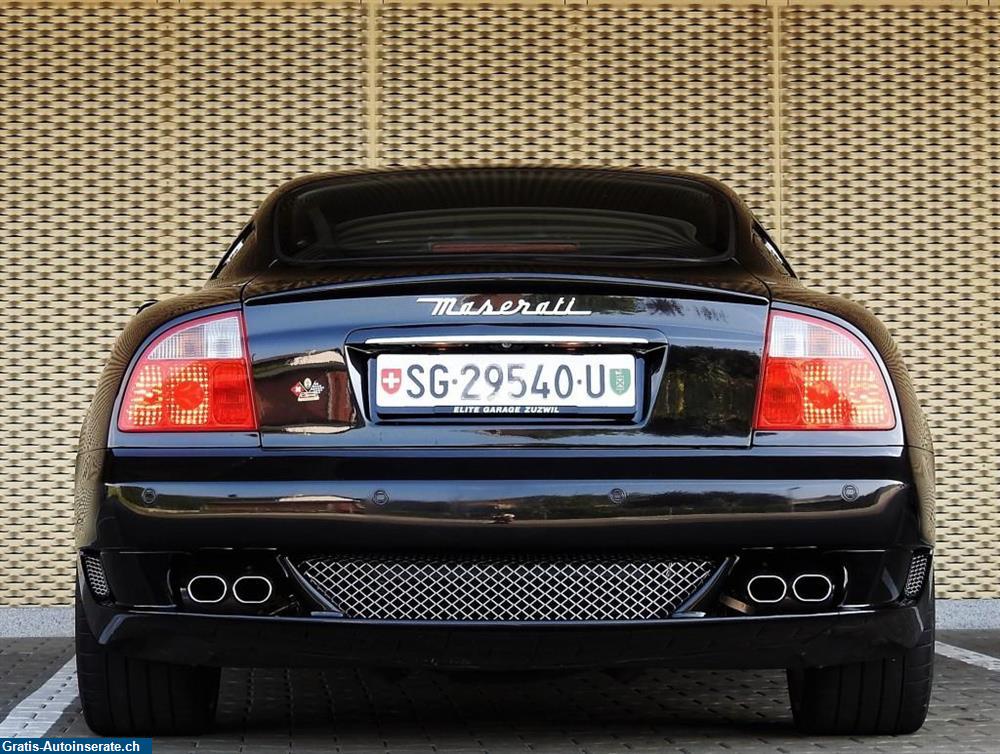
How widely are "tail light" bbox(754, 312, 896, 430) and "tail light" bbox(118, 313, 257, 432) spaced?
112cm

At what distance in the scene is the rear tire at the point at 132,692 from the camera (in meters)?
4.19

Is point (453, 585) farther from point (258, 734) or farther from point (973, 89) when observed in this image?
point (973, 89)

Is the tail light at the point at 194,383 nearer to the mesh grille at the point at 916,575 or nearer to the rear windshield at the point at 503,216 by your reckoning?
the rear windshield at the point at 503,216

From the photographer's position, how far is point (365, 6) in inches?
338

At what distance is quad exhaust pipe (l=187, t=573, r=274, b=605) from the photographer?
3824mm

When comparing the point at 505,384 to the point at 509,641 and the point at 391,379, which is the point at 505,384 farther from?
the point at 509,641

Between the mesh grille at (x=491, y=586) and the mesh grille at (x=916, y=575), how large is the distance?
22.5 inches

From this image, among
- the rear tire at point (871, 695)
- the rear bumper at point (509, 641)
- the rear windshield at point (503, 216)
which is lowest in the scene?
the rear tire at point (871, 695)

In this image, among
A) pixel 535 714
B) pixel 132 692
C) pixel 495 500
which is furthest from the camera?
pixel 535 714

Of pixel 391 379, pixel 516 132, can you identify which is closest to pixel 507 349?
pixel 391 379

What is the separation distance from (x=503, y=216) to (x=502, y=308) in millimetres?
958

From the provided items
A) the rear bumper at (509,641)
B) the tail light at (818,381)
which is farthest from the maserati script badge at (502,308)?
the rear bumper at (509,641)

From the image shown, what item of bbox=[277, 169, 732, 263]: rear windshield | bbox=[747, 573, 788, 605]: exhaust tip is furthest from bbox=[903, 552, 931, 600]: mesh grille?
bbox=[277, 169, 732, 263]: rear windshield

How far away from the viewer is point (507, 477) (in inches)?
147
